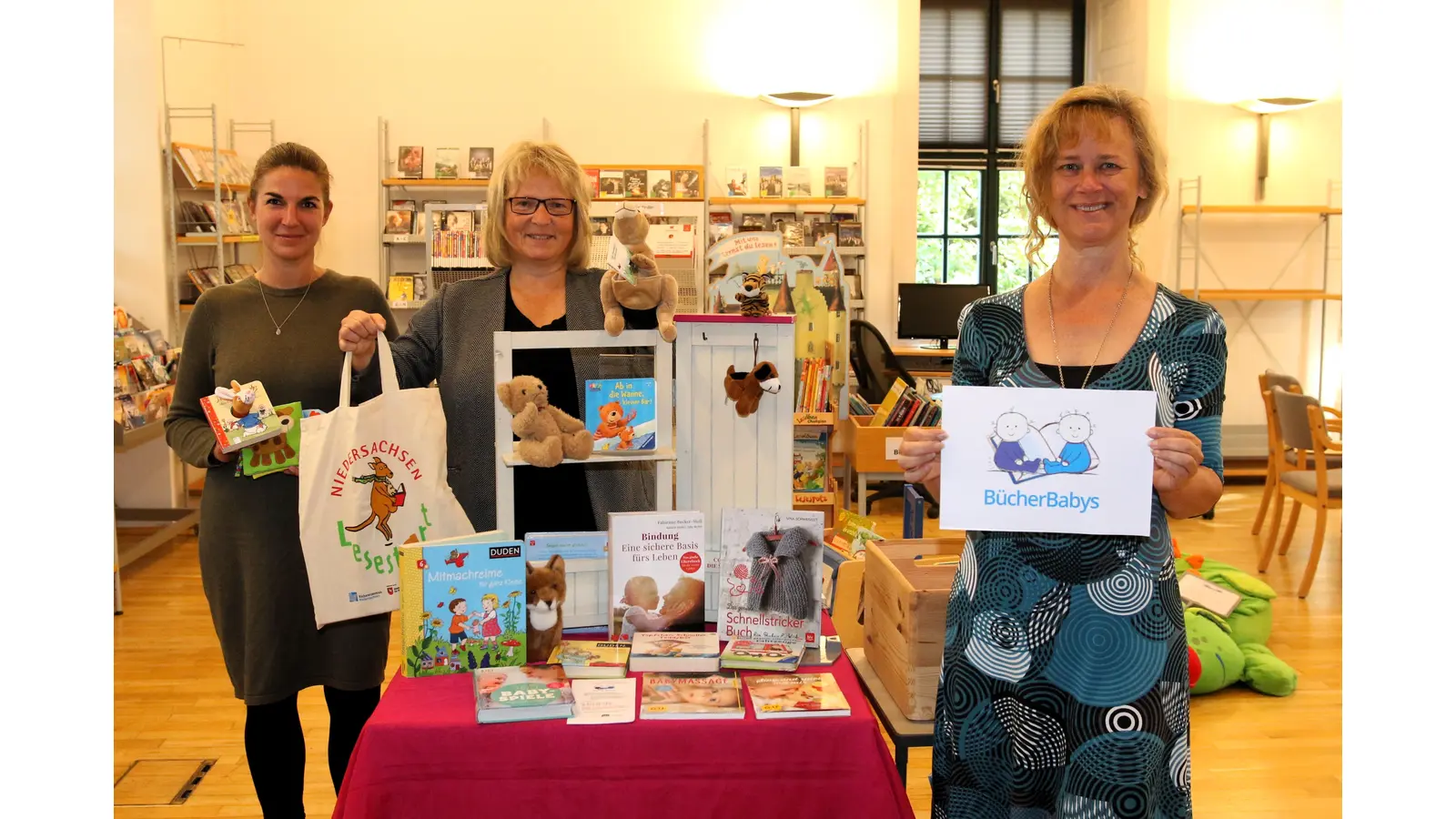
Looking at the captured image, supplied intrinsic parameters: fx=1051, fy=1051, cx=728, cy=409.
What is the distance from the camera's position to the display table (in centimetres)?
152

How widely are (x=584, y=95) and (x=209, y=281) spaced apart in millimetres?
2902

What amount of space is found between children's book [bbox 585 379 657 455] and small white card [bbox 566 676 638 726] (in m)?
0.44

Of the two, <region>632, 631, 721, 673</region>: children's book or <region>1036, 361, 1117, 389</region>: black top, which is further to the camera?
<region>632, 631, 721, 673</region>: children's book

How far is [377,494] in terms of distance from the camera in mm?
1986

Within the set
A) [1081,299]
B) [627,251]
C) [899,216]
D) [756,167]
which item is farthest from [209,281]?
[1081,299]

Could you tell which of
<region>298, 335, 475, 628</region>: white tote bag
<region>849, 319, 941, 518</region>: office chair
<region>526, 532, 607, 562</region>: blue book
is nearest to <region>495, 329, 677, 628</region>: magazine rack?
<region>526, 532, 607, 562</region>: blue book

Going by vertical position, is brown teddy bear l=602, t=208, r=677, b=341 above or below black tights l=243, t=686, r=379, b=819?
above

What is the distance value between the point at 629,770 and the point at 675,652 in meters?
0.27

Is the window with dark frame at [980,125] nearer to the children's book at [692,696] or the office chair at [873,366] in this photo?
the office chair at [873,366]

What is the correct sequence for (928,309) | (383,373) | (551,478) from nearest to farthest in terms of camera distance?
(383,373) → (551,478) → (928,309)

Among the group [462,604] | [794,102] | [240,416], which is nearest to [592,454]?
[462,604]

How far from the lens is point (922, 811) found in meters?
2.93

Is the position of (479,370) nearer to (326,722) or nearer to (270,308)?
(270,308)

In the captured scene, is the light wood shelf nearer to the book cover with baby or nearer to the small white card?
the book cover with baby
